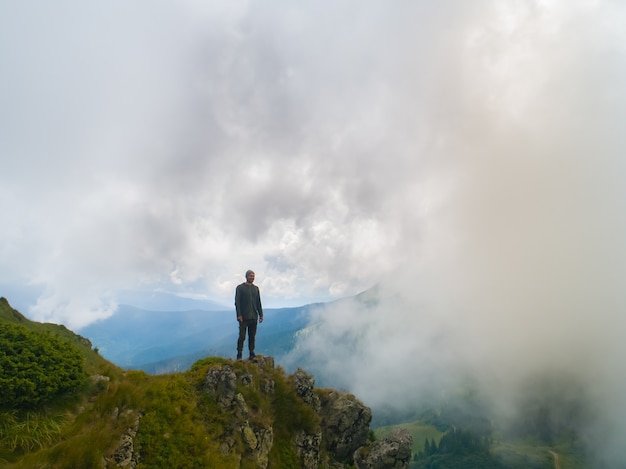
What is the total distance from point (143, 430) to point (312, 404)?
36.6 feet

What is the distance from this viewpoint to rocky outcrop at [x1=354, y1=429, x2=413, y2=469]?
74.3 feet

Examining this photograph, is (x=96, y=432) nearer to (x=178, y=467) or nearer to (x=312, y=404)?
(x=178, y=467)

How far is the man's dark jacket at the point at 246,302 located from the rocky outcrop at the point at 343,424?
28.4 feet

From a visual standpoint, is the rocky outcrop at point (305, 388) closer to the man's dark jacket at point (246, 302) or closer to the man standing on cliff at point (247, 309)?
the man standing on cliff at point (247, 309)

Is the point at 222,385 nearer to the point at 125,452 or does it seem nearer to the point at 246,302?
the point at 246,302

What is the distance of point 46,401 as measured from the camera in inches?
531

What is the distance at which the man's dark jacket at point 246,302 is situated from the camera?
21141 millimetres

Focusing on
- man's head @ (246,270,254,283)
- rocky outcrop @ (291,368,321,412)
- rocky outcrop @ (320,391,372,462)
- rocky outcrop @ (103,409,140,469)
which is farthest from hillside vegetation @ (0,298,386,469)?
man's head @ (246,270,254,283)

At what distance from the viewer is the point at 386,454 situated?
22.9m

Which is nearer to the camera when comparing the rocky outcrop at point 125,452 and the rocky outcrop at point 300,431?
the rocky outcrop at point 125,452

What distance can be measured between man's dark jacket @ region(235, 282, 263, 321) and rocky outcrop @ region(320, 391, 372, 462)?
866cm

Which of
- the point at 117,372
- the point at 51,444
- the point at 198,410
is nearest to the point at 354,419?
the point at 198,410

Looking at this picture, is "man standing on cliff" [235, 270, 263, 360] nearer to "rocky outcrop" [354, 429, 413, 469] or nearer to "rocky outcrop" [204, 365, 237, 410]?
"rocky outcrop" [204, 365, 237, 410]

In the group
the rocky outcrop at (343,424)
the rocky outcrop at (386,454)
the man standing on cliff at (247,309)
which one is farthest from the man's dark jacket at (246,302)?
the rocky outcrop at (386,454)
